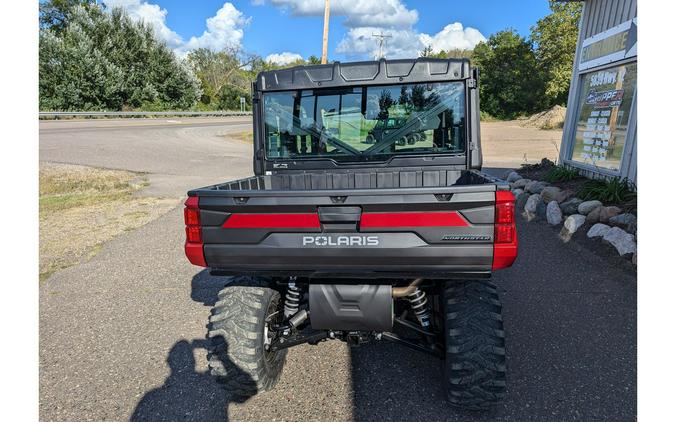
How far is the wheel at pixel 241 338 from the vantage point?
277cm

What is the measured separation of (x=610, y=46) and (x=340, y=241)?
8.06 metres

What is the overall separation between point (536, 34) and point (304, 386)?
40.8 meters

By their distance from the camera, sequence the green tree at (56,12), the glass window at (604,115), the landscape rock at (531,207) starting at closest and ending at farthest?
the glass window at (604,115)
the landscape rock at (531,207)
the green tree at (56,12)

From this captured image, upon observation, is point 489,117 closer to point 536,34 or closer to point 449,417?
point 536,34

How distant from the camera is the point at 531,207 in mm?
7422

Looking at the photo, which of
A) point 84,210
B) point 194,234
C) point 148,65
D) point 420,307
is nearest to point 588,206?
point 420,307

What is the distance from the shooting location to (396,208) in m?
2.32

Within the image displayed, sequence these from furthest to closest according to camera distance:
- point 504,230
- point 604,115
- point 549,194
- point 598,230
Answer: point 604,115, point 549,194, point 598,230, point 504,230

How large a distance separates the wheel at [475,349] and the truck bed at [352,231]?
321 mm

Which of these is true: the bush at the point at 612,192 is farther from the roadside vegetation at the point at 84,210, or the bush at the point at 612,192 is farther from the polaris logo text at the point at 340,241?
the roadside vegetation at the point at 84,210

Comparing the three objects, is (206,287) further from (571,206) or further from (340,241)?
(571,206)

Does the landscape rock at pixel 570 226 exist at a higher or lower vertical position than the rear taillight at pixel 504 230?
lower

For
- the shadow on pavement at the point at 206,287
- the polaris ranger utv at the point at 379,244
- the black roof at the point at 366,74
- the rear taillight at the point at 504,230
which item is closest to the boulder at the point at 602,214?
the polaris ranger utv at the point at 379,244

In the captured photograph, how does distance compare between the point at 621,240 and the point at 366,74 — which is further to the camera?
the point at 621,240
